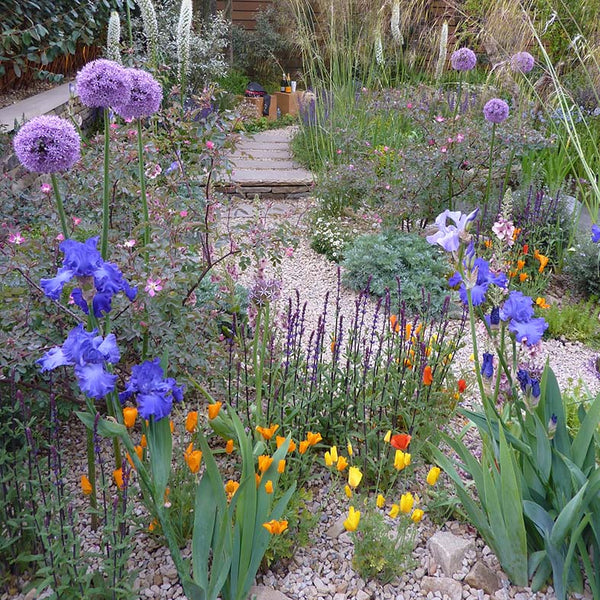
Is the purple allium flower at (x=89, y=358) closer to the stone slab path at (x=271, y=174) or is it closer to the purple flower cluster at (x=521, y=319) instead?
the purple flower cluster at (x=521, y=319)

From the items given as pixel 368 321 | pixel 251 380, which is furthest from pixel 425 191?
pixel 251 380

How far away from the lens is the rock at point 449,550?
1758mm

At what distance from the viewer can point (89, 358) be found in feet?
4.21

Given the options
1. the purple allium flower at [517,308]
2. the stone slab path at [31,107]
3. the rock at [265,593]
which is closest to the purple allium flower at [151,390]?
the rock at [265,593]

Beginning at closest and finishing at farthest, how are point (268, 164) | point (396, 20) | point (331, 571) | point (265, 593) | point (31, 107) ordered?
point (265, 593)
point (331, 571)
point (31, 107)
point (396, 20)
point (268, 164)

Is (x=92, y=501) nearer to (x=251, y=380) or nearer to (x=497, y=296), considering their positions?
(x=251, y=380)

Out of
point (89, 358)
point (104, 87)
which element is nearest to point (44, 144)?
point (104, 87)

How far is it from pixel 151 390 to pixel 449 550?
0.94m

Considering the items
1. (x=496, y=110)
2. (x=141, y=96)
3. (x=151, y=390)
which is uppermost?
(x=141, y=96)

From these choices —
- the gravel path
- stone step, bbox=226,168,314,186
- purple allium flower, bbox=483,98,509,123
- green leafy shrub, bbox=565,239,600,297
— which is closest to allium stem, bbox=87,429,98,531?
the gravel path

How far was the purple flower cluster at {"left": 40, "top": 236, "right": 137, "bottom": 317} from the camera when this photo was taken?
130 cm

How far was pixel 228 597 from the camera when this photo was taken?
1587 millimetres

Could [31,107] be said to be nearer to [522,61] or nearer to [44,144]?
[522,61]

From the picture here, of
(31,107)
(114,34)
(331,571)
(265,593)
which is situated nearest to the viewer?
(265,593)
